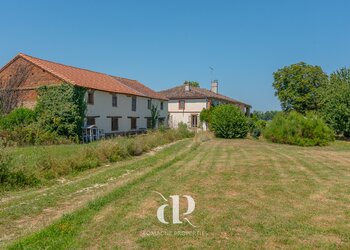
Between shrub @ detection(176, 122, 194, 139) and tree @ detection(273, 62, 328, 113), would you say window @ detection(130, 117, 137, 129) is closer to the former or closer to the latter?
shrub @ detection(176, 122, 194, 139)

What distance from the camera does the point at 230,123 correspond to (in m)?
30.9

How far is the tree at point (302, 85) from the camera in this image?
1935 inches

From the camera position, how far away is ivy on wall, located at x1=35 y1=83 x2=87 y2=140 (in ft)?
77.2

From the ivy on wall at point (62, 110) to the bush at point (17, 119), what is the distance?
0.72 meters

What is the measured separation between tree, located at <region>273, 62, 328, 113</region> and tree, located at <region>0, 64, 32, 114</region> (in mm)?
41242

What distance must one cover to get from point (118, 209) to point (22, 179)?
16.1 feet

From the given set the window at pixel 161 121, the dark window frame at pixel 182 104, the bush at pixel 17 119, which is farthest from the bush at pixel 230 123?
the bush at pixel 17 119

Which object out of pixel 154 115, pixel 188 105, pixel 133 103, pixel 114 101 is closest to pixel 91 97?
pixel 114 101

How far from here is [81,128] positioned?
81.2 ft

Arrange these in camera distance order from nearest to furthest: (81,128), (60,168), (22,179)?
(22,179)
(60,168)
(81,128)

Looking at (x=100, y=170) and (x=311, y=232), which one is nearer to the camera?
(x=311, y=232)

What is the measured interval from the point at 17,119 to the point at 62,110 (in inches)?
131

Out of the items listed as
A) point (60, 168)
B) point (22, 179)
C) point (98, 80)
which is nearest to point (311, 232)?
point (22, 179)

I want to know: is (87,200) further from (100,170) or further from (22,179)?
(100,170)
